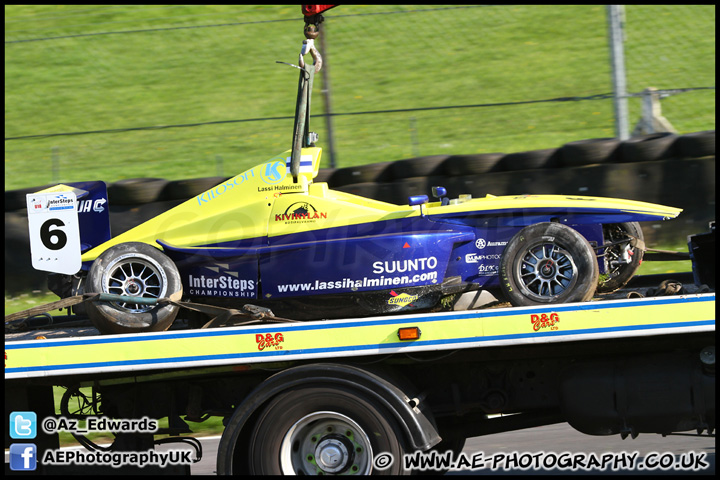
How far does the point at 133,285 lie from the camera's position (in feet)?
19.1

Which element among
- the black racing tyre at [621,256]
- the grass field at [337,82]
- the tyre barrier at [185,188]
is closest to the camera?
the black racing tyre at [621,256]

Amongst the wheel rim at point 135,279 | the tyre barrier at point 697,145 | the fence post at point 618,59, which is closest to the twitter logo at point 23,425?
the wheel rim at point 135,279

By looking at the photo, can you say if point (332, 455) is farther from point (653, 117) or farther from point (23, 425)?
point (653, 117)

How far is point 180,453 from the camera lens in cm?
533

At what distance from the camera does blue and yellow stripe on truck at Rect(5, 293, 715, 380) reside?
4723 mm

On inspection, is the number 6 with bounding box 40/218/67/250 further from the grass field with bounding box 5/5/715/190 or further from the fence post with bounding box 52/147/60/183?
the fence post with bounding box 52/147/60/183

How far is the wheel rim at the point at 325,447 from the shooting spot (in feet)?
16.1

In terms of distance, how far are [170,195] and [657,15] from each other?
28.1 ft

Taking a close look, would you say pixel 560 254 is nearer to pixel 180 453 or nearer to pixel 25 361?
pixel 180 453

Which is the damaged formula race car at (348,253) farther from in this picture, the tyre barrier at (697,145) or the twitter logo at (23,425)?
the tyre barrier at (697,145)

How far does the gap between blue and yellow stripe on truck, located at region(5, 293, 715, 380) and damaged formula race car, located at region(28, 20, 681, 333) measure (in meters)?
0.59

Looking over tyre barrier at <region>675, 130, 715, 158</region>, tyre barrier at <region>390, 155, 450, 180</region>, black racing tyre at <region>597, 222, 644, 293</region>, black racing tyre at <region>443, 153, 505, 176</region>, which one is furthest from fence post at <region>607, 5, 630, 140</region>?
black racing tyre at <region>597, 222, 644, 293</region>

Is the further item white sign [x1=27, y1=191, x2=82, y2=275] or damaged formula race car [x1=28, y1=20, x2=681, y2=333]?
white sign [x1=27, y1=191, x2=82, y2=275]

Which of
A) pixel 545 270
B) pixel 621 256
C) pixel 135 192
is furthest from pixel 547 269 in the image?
pixel 135 192
